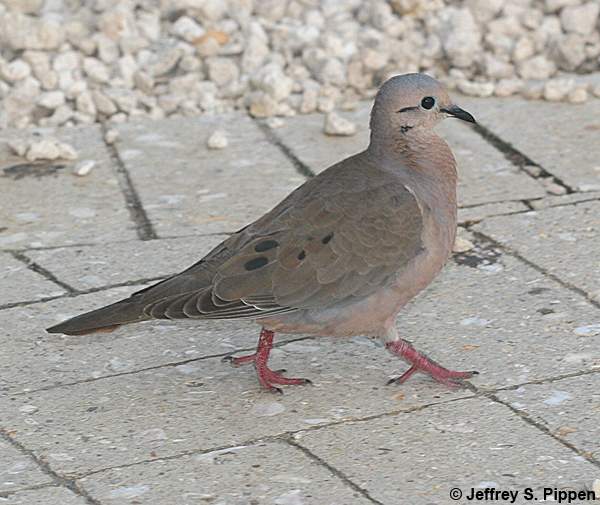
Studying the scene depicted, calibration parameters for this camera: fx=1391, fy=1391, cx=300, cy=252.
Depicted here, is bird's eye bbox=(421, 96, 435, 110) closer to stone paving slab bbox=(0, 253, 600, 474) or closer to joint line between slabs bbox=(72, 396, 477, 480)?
stone paving slab bbox=(0, 253, 600, 474)

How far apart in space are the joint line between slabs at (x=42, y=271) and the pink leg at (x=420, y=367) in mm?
1185

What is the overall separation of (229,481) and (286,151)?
240 cm

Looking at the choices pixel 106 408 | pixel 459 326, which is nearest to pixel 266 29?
pixel 459 326

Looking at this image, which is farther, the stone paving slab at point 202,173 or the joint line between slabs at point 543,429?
the stone paving slab at point 202,173

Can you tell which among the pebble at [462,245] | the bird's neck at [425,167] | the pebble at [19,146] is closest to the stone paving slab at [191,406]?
the bird's neck at [425,167]

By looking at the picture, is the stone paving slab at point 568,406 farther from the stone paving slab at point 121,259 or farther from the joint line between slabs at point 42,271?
the joint line between slabs at point 42,271

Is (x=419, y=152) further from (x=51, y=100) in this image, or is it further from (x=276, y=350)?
(x=51, y=100)

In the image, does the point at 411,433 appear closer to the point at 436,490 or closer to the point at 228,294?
the point at 436,490

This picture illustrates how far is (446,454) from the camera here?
3.60 m

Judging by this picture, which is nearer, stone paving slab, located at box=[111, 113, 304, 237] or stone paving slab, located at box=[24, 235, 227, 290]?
stone paving slab, located at box=[24, 235, 227, 290]

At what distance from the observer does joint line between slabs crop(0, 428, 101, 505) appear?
3447mm

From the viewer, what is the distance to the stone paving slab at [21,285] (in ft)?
14.9

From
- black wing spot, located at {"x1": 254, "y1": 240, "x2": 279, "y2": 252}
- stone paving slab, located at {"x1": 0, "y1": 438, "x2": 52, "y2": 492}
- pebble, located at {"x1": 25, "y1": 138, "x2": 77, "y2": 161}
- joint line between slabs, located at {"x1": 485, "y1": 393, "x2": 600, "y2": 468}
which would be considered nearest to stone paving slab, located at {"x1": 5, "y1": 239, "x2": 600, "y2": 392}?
joint line between slabs, located at {"x1": 485, "y1": 393, "x2": 600, "y2": 468}

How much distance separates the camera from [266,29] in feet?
A: 21.5
